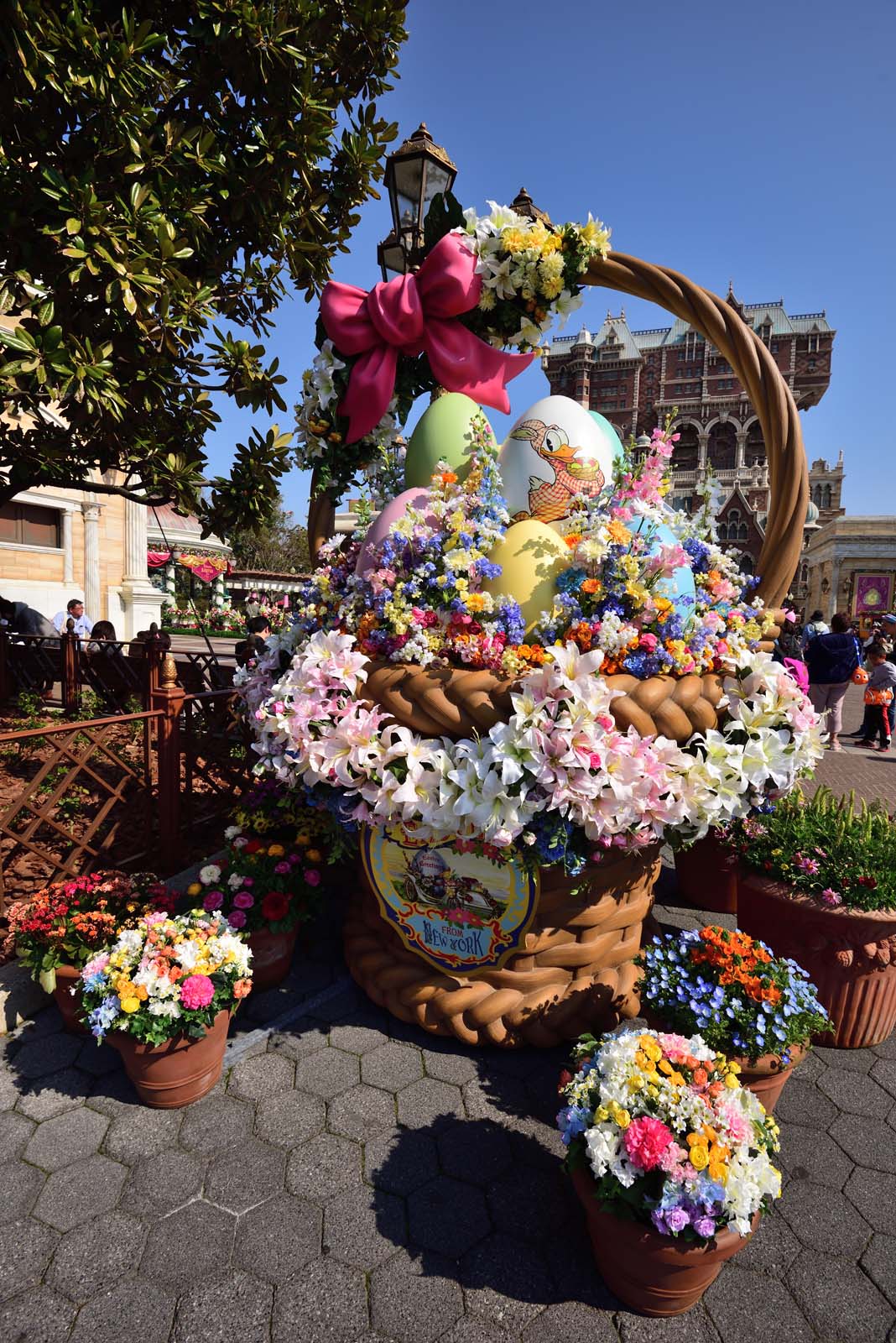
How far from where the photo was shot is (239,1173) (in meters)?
2.10

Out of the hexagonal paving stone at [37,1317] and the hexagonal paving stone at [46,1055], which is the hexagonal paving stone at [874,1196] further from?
the hexagonal paving stone at [46,1055]

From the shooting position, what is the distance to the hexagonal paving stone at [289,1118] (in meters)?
2.26

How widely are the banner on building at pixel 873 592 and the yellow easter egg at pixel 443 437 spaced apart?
2017 inches

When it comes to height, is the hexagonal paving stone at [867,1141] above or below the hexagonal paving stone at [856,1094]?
above

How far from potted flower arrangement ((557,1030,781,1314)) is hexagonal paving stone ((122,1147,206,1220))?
121 centimetres

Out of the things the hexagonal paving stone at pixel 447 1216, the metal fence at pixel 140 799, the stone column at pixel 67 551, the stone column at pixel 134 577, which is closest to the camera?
the hexagonal paving stone at pixel 447 1216

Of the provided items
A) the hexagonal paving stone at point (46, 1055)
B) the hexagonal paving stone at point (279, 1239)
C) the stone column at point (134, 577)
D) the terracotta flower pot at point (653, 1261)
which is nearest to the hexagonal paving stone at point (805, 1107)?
the terracotta flower pot at point (653, 1261)

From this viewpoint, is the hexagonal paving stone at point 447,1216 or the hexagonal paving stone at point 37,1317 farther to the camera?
the hexagonal paving stone at point 447,1216

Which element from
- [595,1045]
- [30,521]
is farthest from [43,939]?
[30,521]

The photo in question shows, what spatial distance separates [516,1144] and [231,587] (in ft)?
130

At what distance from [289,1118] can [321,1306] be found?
26.8 inches

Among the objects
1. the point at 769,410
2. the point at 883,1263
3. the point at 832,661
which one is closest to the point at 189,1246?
the point at 883,1263

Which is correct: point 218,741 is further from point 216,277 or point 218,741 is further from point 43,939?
point 216,277

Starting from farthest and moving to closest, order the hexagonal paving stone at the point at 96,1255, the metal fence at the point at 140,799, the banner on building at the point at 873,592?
the banner on building at the point at 873,592 < the metal fence at the point at 140,799 < the hexagonal paving stone at the point at 96,1255
